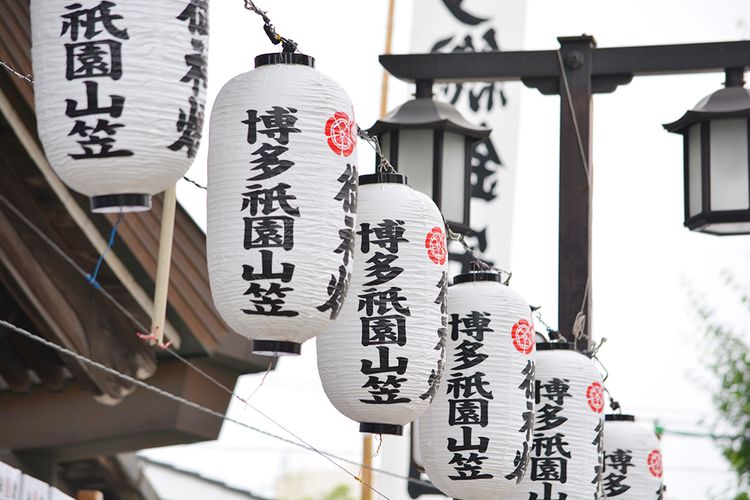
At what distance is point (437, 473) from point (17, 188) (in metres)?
3.99

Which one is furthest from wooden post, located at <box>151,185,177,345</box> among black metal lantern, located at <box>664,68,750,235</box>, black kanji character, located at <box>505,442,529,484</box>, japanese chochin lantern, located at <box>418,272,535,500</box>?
black metal lantern, located at <box>664,68,750,235</box>

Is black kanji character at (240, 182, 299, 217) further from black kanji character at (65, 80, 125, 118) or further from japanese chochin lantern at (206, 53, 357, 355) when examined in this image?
black kanji character at (65, 80, 125, 118)

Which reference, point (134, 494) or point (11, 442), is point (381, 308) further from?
point (134, 494)

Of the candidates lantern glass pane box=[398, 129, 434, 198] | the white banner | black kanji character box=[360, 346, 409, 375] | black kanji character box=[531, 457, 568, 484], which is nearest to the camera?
black kanji character box=[360, 346, 409, 375]

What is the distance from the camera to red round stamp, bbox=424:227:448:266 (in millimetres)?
6191

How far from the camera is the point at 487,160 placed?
13.7 m

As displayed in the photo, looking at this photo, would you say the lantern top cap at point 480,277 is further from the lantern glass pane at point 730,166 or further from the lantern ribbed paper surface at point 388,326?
the lantern glass pane at point 730,166

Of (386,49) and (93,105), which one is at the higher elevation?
(386,49)

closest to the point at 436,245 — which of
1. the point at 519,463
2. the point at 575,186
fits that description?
the point at 519,463

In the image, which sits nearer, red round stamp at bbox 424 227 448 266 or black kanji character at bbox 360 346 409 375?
black kanji character at bbox 360 346 409 375

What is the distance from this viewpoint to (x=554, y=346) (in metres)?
7.96

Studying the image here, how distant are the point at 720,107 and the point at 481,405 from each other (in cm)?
260

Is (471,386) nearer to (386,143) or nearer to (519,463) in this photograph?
(519,463)

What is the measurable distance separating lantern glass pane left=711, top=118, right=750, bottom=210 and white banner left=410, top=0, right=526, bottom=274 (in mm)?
5169
